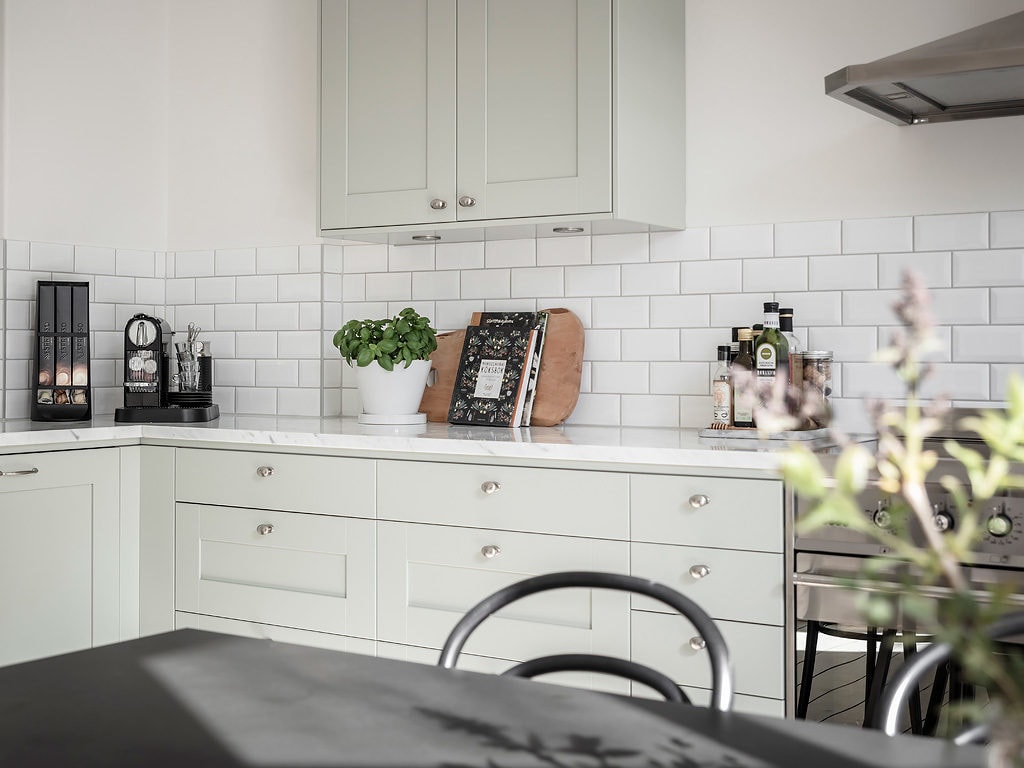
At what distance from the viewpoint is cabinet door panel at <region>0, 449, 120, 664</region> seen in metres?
2.87

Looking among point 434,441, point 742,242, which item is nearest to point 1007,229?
point 742,242

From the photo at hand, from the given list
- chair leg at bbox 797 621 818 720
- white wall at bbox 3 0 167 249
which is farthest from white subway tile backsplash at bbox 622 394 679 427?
white wall at bbox 3 0 167 249

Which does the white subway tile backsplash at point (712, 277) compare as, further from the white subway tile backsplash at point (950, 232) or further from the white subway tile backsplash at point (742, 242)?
the white subway tile backsplash at point (950, 232)

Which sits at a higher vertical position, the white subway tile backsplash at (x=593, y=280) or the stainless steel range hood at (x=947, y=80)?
the stainless steel range hood at (x=947, y=80)

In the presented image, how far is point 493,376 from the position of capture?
3.16 meters

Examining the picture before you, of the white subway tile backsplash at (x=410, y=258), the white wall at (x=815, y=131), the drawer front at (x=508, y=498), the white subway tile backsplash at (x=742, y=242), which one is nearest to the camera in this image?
the drawer front at (x=508, y=498)

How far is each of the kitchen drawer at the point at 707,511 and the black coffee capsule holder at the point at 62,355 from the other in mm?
1903

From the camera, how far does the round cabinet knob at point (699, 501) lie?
2.31 m

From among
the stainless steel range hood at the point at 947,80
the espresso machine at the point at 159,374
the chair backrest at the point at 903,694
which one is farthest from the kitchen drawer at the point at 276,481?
the chair backrest at the point at 903,694

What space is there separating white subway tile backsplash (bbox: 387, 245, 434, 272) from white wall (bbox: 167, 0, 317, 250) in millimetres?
→ 333

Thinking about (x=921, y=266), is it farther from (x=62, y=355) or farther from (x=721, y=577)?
(x=62, y=355)

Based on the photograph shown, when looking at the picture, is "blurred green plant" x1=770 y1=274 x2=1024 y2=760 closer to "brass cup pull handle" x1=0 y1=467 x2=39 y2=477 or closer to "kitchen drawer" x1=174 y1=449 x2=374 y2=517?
"kitchen drawer" x1=174 y1=449 x2=374 y2=517

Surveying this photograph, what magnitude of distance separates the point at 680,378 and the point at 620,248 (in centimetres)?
43

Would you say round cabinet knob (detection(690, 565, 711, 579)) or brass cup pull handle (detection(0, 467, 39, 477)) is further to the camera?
brass cup pull handle (detection(0, 467, 39, 477))
